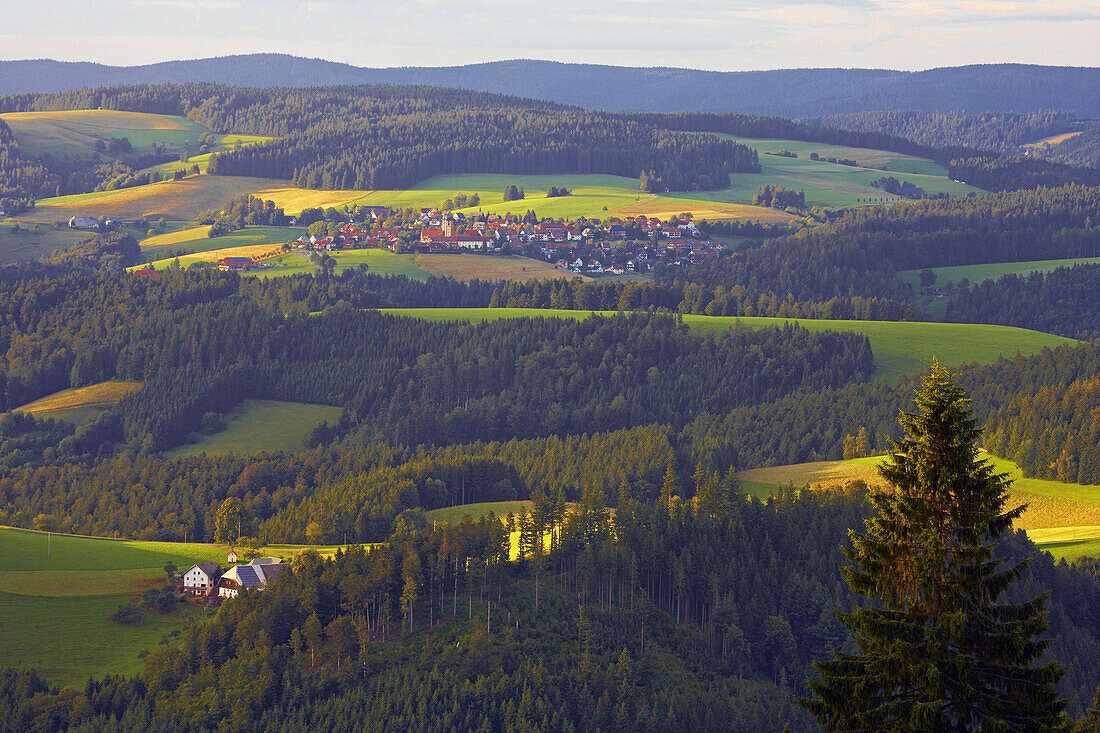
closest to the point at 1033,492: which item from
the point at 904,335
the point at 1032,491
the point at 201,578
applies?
the point at 1032,491

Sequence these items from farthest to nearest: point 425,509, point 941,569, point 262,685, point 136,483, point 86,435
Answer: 1. point 86,435
2. point 136,483
3. point 425,509
4. point 262,685
5. point 941,569

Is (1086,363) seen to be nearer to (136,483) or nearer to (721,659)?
(721,659)

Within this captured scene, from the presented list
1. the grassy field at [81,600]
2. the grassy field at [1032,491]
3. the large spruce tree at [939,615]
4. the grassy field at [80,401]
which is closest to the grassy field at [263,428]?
the grassy field at [80,401]

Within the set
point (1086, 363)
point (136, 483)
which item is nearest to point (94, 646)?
point (136, 483)

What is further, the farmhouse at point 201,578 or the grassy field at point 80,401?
the grassy field at point 80,401

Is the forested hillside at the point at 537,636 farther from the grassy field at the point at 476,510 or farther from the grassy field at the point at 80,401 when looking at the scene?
the grassy field at the point at 80,401

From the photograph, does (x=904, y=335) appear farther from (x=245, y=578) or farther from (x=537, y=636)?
(x=245, y=578)
